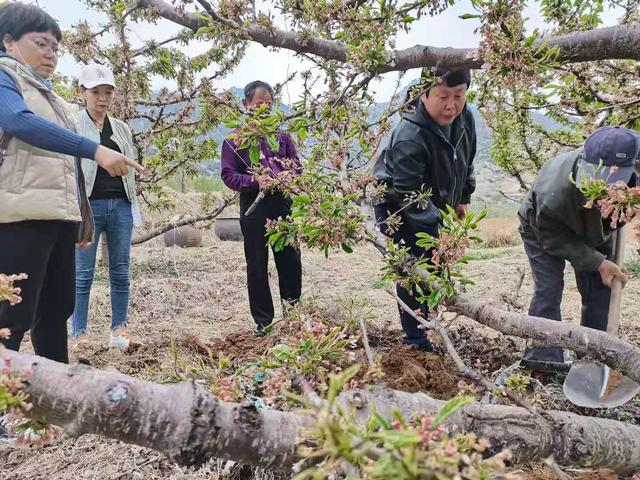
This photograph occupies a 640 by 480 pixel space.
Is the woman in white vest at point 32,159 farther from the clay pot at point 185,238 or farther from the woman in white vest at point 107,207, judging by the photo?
the clay pot at point 185,238

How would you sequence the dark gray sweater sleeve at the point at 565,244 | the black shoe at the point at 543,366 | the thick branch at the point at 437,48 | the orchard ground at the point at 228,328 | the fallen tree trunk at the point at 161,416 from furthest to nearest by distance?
the black shoe at the point at 543,366 → the dark gray sweater sleeve at the point at 565,244 → the orchard ground at the point at 228,328 → the thick branch at the point at 437,48 → the fallen tree trunk at the point at 161,416

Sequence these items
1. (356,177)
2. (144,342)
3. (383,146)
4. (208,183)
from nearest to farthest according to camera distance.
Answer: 1. (356,177)
2. (383,146)
3. (144,342)
4. (208,183)

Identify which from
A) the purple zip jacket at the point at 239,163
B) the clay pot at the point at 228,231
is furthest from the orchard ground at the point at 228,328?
the clay pot at the point at 228,231

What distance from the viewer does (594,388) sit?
2.18 meters

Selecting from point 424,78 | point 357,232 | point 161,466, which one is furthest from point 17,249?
point 424,78

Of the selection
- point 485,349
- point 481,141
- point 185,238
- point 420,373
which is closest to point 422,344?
point 485,349

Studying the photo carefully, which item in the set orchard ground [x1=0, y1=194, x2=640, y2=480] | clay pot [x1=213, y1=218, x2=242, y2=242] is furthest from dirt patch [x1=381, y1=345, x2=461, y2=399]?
clay pot [x1=213, y1=218, x2=242, y2=242]

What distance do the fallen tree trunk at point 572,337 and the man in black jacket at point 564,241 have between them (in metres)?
0.81

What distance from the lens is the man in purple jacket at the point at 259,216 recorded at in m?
3.28

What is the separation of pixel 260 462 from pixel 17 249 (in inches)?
59.1

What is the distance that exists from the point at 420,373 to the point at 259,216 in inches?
58.5

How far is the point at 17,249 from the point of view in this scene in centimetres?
193

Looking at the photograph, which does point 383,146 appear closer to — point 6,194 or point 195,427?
point 6,194

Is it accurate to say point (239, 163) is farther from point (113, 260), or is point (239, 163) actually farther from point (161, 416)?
point (161, 416)
